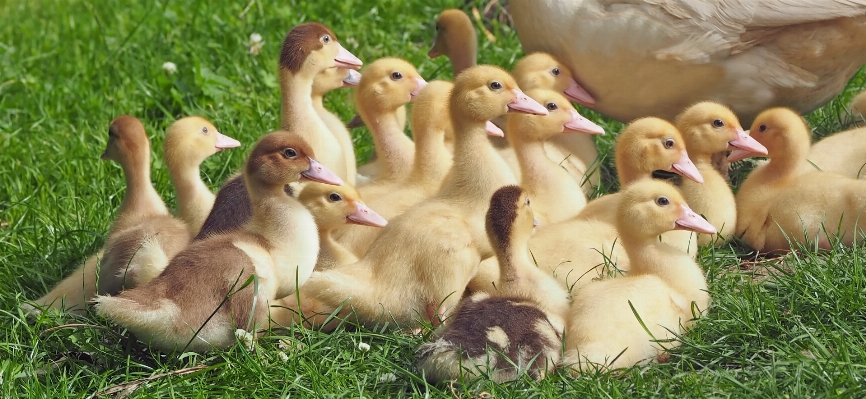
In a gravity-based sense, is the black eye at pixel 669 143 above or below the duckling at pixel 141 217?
above

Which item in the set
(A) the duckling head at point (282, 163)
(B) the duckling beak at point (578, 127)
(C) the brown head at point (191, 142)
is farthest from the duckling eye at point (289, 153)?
(B) the duckling beak at point (578, 127)

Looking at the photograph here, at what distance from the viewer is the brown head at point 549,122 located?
207 inches

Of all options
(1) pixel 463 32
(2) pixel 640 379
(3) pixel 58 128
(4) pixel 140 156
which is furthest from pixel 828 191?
(3) pixel 58 128

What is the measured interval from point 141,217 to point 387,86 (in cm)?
137

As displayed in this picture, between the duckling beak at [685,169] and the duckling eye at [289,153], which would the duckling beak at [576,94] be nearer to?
the duckling beak at [685,169]

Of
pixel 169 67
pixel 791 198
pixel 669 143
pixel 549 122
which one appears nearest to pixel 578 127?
pixel 549 122

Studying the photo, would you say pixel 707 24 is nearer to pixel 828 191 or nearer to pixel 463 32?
pixel 828 191

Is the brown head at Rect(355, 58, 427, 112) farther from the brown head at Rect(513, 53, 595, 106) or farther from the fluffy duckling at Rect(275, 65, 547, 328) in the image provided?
the fluffy duckling at Rect(275, 65, 547, 328)

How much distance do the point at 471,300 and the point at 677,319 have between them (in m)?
0.77

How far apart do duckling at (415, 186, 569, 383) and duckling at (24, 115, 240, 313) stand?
4.23 feet

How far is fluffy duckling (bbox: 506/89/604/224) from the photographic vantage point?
511 cm

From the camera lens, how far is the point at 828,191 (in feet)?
16.1

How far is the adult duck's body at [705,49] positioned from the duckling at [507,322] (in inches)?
63.6

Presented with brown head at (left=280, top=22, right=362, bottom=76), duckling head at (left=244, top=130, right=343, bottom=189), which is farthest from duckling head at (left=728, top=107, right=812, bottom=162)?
duckling head at (left=244, top=130, right=343, bottom=189)
